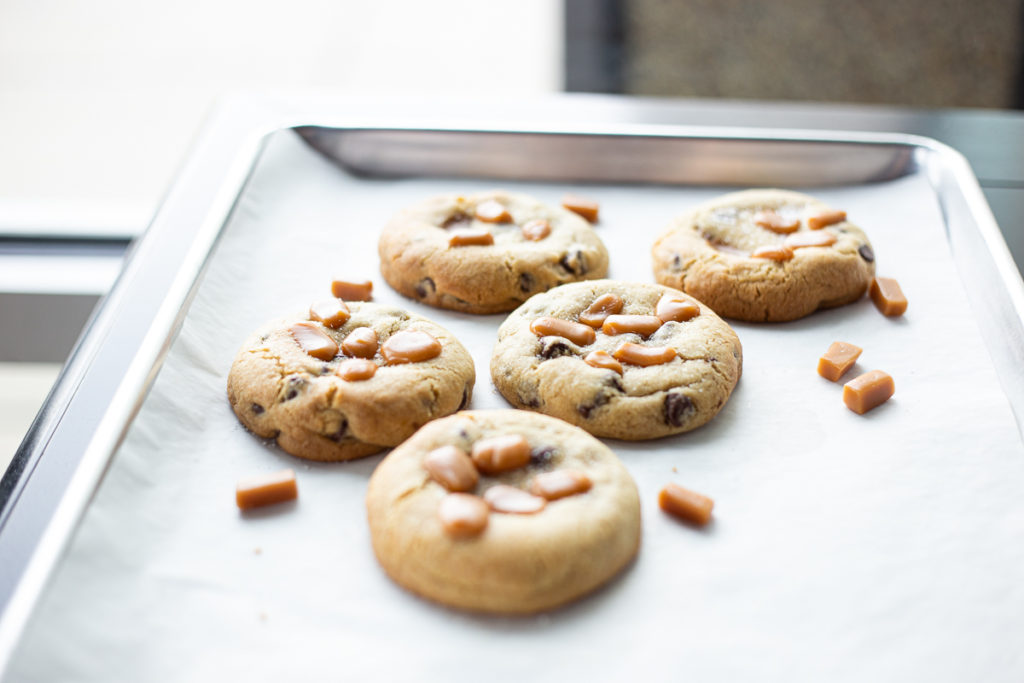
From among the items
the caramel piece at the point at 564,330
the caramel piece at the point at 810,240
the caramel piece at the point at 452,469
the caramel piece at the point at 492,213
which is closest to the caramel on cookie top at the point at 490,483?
the caramel piece at the point at 452,469

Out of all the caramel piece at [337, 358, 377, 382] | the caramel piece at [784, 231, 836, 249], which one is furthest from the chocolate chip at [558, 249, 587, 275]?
the caramel piece at [337, 358, 377, 382]

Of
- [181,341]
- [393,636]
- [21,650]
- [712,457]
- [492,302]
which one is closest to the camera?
[21,650]

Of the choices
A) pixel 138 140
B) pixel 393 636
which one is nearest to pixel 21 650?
pixel 393 636

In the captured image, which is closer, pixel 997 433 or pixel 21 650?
pixel 21 650

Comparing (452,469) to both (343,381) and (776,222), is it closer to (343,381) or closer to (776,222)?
(343,381)

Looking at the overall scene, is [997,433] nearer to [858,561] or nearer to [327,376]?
[858,561]

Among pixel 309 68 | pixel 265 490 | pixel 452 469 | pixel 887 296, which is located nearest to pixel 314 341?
pixel 265 490
